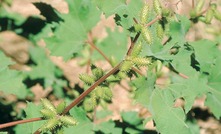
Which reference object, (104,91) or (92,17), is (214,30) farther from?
(104,91)

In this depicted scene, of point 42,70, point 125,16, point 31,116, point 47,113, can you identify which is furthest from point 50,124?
point 42,70

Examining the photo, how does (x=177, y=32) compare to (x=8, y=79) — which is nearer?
(x=177, y=32)

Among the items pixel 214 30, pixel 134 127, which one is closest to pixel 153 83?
pixel 134 127

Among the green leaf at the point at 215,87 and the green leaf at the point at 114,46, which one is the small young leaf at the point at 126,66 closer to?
the green leaf at the point at 215,87

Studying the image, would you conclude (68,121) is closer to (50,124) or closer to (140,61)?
(50,124)

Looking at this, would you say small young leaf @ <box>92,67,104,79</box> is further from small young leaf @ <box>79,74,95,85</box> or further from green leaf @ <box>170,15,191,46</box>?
green leaf @ <box>170,15,191,46</box>

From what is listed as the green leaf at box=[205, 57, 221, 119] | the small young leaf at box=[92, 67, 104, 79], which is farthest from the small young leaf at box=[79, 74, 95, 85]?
the green leaf at box=[205, 57, 221, 119]

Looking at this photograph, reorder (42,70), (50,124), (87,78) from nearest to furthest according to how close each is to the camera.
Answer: (50,124)
(87,78)
(42,70)
